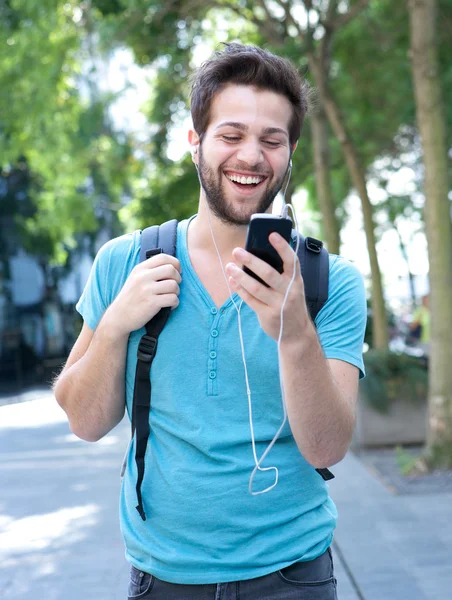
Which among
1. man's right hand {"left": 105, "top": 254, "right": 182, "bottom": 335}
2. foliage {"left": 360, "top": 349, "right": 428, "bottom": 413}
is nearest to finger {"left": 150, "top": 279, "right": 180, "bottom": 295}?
man's right hand {"left": 105, "top": 254, "right": 182, "bottom": 335}

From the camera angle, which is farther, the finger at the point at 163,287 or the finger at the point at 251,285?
the finger at the point at 163,287

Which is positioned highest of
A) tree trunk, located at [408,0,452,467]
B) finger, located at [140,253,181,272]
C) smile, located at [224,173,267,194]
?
smile, located at [224,173,267,194]

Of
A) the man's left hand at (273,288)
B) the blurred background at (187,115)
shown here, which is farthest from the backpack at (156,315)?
the blurred background at (187,115)

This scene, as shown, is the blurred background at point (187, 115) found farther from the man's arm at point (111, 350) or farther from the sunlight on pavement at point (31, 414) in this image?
the man's arm at point (111, 350)

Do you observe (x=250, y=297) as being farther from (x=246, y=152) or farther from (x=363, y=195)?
(x=363, y=195)

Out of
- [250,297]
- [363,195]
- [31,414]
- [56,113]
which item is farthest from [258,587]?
[31,414]

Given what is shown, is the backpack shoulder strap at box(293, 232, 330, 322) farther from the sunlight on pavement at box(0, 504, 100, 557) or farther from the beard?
the sunlight on pavement at box(0, 504, 100, 557)

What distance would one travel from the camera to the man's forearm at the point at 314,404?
73.0 inches

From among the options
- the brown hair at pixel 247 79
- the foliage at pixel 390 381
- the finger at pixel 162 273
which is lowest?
the foliage at pixel 390 381

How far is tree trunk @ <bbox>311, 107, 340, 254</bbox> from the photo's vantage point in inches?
441

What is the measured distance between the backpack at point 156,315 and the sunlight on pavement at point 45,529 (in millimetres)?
4333

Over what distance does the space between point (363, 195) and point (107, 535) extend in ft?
22.2

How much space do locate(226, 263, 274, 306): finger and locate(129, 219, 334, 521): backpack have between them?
358 millimetres

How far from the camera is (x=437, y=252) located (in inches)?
335
